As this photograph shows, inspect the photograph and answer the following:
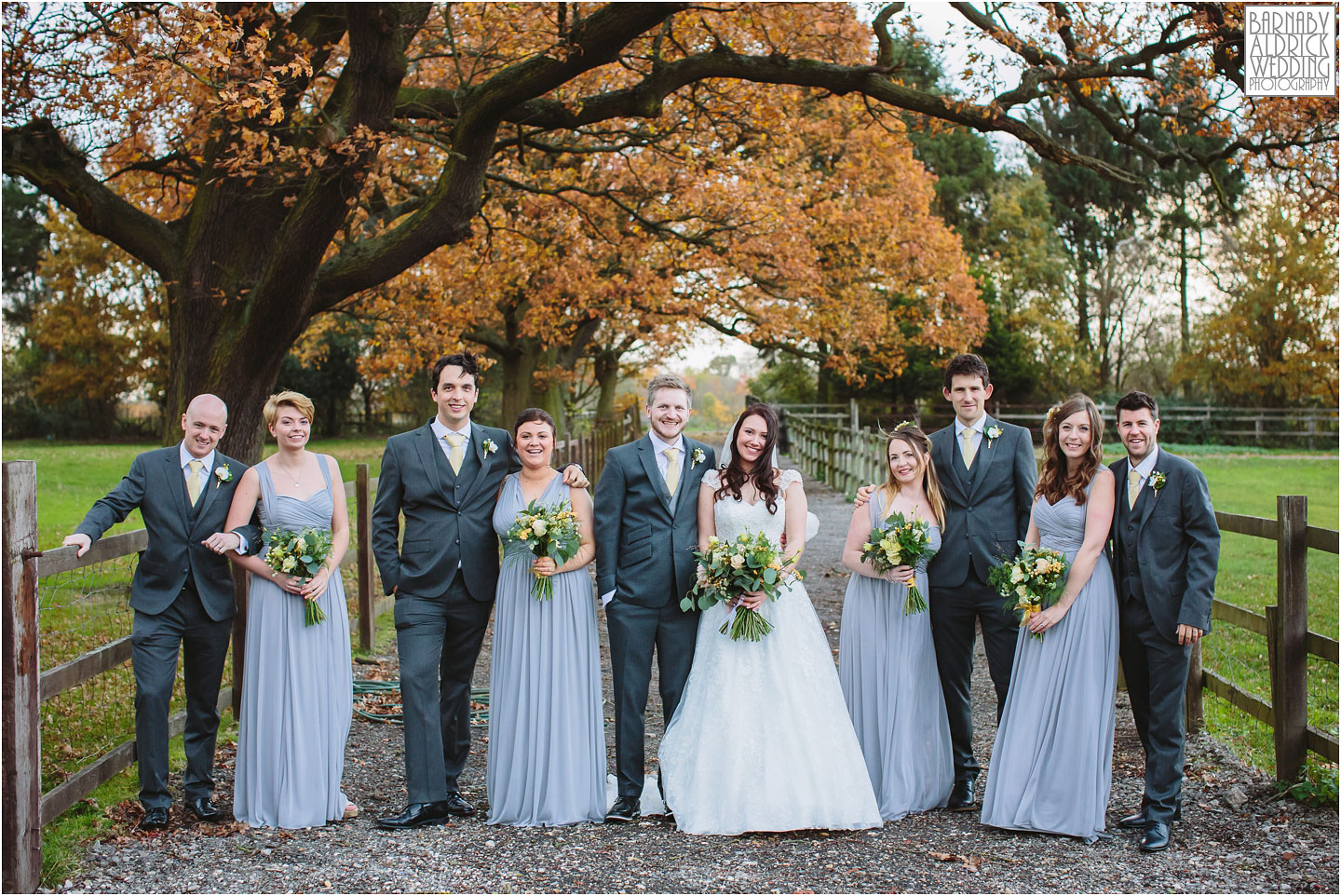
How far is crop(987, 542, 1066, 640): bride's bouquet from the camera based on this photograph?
498cm

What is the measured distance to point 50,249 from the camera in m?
38.7

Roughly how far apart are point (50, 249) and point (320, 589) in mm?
40005

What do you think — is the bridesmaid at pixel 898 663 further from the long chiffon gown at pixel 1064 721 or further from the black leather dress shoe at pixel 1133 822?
the black leather dress shoe at pixel 1133 822

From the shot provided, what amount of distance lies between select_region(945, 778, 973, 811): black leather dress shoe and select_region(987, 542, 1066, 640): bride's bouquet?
858 millimetres

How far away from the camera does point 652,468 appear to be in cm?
522

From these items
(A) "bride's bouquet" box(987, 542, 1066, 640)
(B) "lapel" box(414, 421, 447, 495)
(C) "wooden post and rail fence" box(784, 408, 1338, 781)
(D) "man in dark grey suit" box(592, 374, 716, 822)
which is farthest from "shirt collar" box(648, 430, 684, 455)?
(C) "wooden post and rail fence" box(784, 408, 1338, 781)

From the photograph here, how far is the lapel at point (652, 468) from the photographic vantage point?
5215 millimetres

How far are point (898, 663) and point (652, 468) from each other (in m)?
1.56

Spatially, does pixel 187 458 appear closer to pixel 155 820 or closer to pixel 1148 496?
pixel 155 820

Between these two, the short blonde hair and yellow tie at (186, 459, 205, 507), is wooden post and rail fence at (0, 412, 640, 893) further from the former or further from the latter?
the short blonde hair

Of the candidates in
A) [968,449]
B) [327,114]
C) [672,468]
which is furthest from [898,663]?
[327,114]

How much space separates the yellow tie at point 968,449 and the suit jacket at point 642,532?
1402 millimetres

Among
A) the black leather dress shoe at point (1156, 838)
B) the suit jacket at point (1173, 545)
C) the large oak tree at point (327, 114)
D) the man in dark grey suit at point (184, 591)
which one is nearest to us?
the black leather dress shoe at point (1156, 838)

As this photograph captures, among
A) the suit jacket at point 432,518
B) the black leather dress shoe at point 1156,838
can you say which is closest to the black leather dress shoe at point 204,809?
the suit jacket at point 432,518
